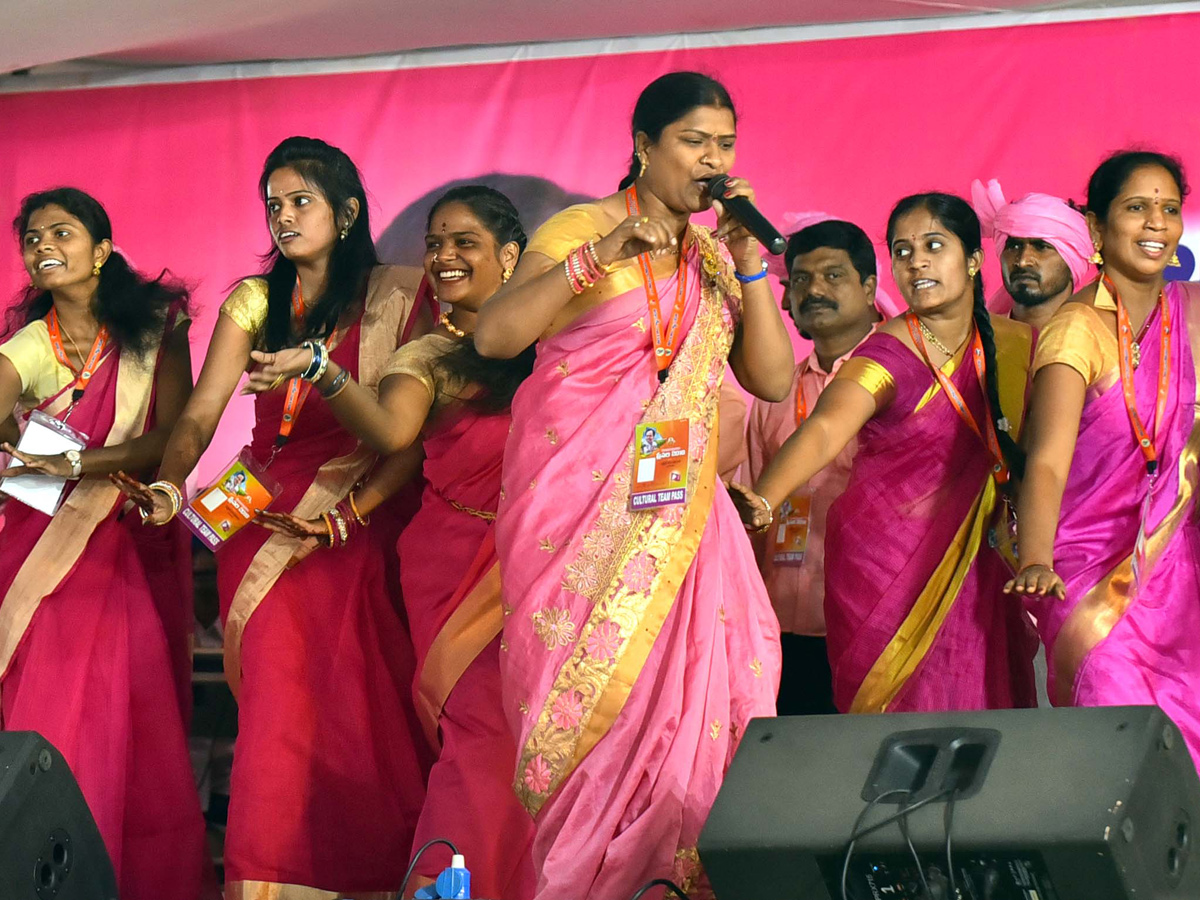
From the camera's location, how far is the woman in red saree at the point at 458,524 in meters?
3.62

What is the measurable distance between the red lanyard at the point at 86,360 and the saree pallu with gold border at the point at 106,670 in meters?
0.07

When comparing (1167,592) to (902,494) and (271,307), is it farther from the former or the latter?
(271,307)

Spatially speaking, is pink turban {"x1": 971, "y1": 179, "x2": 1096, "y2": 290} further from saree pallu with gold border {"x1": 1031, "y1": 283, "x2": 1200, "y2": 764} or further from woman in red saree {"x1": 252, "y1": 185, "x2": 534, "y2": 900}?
woman in red saree {"x1": 252, "y1": 185, "x2": 534, "y2": 900}

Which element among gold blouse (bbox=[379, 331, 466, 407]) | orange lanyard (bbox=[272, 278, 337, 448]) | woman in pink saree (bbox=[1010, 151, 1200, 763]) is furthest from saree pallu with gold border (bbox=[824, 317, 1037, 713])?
orange lanyard (bbox=[272, 278, 337, 448])

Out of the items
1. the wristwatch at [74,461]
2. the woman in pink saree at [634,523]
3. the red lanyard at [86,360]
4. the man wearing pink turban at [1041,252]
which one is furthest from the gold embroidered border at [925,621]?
the red lanyard at [86,360]

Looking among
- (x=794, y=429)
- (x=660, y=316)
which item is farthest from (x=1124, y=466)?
(x=660, y=316)

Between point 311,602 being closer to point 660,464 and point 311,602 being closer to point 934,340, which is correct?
point 660,464

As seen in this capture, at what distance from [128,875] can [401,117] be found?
7.97 feet

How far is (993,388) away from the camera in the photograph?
3.89 m

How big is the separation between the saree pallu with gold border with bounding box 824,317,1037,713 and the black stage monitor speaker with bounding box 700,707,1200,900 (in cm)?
136

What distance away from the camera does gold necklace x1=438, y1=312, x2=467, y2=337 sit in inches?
167

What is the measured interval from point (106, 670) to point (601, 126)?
216cm

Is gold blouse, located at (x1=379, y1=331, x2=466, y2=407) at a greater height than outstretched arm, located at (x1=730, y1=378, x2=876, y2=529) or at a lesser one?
greater

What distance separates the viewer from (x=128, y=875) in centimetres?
414
